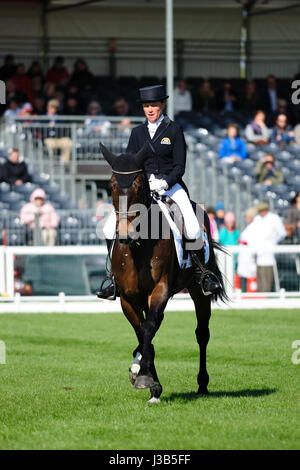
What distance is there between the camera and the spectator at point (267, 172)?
2417 centimetres

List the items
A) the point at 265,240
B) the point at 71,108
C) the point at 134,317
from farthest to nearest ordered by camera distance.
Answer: the point at 71,108 → the point at 265,240 → the point at 134,317

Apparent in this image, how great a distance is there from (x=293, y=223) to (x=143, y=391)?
11788 mm

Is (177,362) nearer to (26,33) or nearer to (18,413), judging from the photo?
(18,413)

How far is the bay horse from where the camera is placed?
852 cm

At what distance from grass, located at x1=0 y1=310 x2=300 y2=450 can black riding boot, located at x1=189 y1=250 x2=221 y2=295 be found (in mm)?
1033

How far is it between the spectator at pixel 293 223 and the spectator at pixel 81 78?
31.9 ft

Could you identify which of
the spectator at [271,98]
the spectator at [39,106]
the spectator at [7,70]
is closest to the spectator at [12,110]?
the spectator at [39,106]

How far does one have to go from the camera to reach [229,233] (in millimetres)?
20266

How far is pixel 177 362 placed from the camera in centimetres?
1215

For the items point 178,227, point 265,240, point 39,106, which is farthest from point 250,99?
point 178,227

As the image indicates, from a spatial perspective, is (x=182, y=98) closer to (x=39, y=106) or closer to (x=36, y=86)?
(x=36, y=86)

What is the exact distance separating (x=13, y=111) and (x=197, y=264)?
50.9 feet

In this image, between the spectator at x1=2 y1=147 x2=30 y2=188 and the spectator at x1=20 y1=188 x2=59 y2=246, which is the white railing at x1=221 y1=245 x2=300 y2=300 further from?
the spectator at x1=2 y1=147 x2=30 y2=188

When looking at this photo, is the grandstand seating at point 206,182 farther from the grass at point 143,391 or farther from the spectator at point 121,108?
the grass at point 143,391
